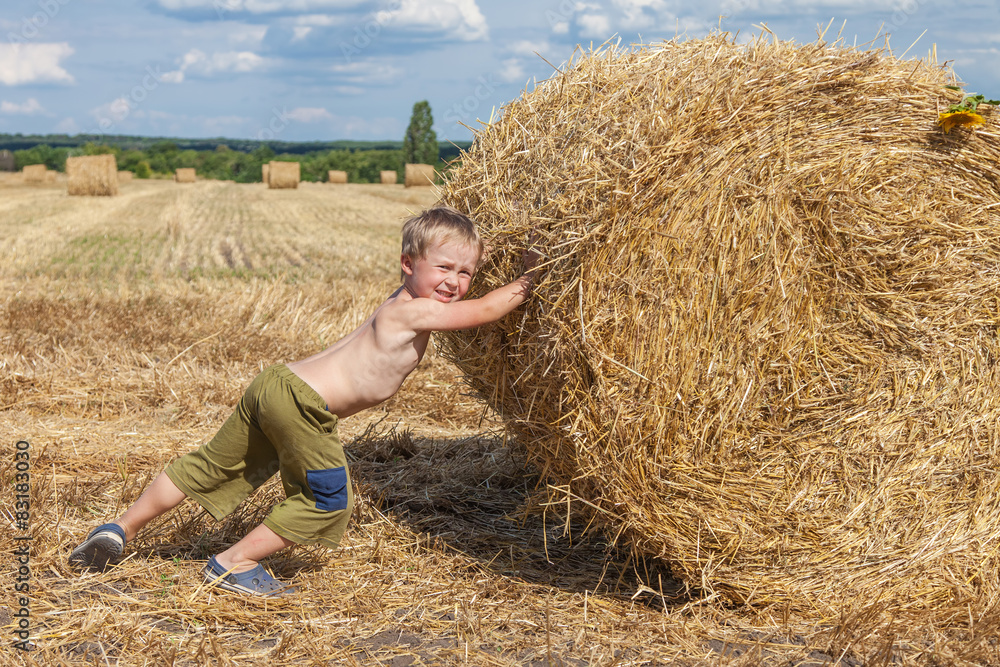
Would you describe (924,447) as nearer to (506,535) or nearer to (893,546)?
(893,546)

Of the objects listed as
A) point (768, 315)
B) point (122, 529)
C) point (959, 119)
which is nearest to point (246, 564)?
point (122, 529)

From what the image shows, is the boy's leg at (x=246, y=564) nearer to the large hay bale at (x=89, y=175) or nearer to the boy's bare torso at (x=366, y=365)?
the boy's bare torso at (x=366, y=365)

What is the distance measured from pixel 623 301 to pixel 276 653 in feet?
5.89

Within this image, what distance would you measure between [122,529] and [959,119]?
3.79 m

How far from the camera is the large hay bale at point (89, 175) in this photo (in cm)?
2623

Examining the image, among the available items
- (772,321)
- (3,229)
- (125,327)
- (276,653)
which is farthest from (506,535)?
(3,229)

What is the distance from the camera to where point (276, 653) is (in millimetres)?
2936

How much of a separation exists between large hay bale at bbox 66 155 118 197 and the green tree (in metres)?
32.8

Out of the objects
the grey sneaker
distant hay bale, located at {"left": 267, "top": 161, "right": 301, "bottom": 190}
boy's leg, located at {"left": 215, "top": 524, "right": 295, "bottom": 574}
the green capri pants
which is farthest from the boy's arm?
distant hay bale, located at {"left": 267, "top": 161, "right": 301, "bottom": 190}

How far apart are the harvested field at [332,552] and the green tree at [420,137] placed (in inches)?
2044

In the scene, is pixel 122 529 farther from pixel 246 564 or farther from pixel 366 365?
pixel 366 365

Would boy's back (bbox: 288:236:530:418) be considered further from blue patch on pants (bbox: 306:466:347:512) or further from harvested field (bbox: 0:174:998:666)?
harvested field (bbox: 0:174:998:666)

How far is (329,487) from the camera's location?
133 inches

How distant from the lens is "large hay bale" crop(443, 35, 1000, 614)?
3.15m
